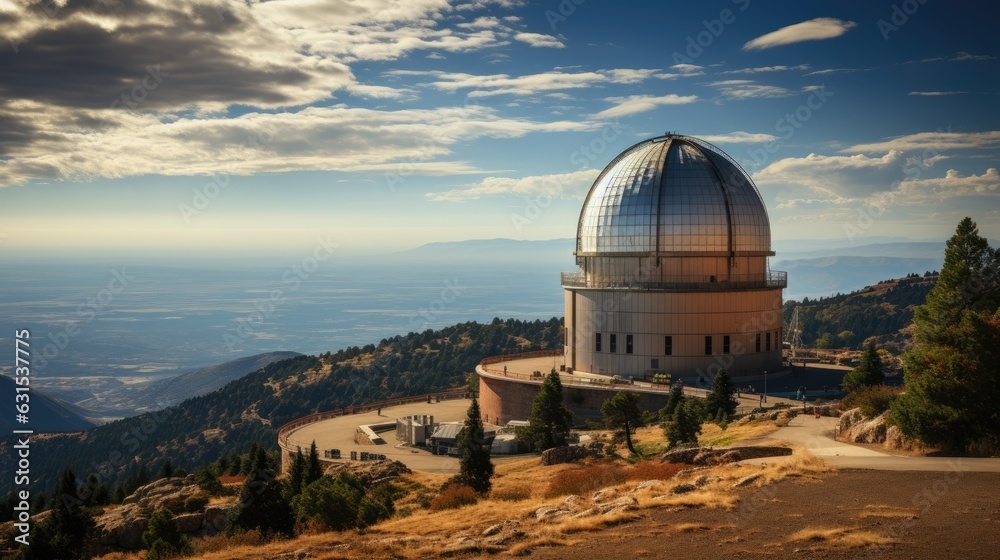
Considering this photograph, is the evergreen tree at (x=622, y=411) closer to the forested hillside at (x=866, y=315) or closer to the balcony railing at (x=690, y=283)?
the balcony railing at (x=690, y=283)

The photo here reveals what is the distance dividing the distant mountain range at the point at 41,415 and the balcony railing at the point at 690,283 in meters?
107

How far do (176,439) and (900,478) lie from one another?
7667cm

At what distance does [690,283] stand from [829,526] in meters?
32.0

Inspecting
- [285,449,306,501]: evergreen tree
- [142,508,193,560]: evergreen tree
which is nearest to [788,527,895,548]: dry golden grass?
[285,449,306,501]: evergreen tree

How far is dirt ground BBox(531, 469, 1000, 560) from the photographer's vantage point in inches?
552

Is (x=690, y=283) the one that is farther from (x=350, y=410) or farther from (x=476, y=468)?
(x=476, y=468)

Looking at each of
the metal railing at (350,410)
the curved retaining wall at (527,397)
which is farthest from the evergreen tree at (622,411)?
the metal railing at (350,410)

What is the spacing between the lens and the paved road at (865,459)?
20.4 m

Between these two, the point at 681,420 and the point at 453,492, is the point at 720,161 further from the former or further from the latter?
the point at 453,492

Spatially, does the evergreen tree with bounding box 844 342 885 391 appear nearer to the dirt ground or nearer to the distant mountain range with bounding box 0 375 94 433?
the dirt ground

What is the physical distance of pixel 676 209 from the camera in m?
47.2

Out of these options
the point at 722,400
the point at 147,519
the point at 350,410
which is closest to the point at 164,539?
the point at 147,519

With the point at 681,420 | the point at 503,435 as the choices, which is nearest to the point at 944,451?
the point at 681,420

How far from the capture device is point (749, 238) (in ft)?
160
